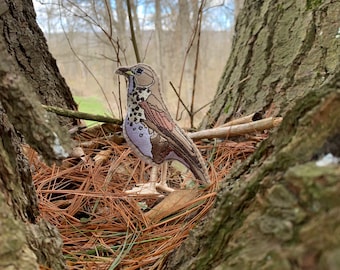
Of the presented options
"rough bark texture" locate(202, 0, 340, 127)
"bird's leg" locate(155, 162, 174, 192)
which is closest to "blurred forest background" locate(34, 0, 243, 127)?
"rough bark texture" locate(202, 0, 340, 127)

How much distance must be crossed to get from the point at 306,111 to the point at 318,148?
0.24ft

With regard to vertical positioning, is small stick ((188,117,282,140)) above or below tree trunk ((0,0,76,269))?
below

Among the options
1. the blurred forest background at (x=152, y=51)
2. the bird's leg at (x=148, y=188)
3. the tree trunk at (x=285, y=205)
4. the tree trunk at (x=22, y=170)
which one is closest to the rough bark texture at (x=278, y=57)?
the bird's leg at (x=148, y=188)

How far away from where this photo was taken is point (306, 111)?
0.54m

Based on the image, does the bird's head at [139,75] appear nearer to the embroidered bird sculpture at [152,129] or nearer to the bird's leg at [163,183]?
the embroidered bird sculpture at [152,129]

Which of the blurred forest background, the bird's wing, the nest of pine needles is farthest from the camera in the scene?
the blurred forest background

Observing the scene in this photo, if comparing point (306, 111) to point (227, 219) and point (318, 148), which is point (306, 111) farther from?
point (227, 219)

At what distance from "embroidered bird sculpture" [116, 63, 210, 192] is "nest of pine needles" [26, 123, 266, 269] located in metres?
0.10

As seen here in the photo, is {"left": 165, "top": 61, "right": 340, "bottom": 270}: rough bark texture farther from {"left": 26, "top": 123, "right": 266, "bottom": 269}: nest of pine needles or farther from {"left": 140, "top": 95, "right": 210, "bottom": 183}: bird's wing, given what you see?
{"left": 140, "top": 95, "right": 210, "bottom": 183}: bird's wing

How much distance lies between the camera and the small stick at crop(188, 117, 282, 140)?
1247 millimetres

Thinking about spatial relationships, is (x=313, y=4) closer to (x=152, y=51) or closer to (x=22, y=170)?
(x=22, y=170)

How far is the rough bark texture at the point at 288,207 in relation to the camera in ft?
1.31

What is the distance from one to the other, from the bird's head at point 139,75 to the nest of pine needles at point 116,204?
0.33 m

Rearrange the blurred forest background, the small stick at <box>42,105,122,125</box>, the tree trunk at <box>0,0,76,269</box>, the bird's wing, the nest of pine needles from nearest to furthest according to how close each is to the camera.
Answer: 1. the tree trunk at <box>0,0,76,269</box>
2. the nest of pine needles
3. the bird's wing
4. the small stick at <box>42,105,122,125</box>
5. the blurred forest background
